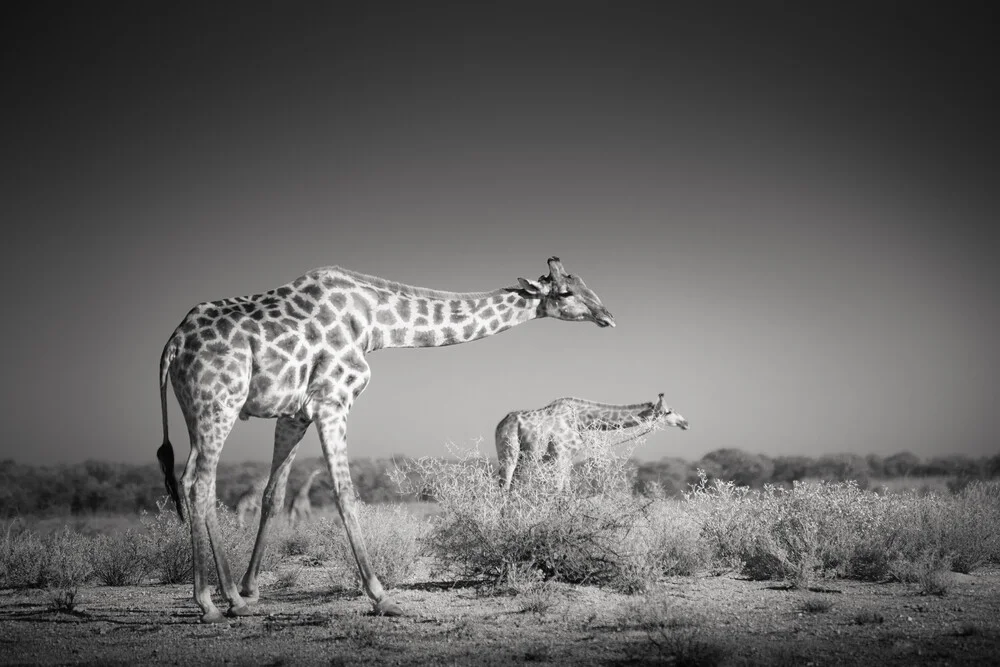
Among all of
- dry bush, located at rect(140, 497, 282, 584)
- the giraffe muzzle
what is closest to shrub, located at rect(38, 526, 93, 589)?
dry bush, located at rect(140, 497, 282, 584)

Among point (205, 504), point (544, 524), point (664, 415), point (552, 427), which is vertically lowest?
point (544, 524)

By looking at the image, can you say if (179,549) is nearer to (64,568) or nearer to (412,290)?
(64,568)

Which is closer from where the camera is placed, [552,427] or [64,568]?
[64,568]

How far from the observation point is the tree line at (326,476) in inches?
1264

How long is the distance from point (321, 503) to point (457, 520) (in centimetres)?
2757

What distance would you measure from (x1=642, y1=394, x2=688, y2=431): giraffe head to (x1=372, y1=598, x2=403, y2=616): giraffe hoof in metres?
8.16

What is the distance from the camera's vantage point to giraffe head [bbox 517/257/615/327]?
909cm

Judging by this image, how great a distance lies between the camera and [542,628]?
6.73 m

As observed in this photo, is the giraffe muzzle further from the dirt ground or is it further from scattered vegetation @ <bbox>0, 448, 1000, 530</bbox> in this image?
scattered vegetation @ <bbox>0, 448, 1000, 530</bbox>

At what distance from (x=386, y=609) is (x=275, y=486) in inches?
80.4

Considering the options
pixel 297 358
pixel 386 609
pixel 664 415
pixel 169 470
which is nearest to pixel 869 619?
pixel 386 609

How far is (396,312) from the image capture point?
28.7 ft

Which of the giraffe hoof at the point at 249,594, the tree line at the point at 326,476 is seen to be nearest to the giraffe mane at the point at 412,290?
the giraffe hoof at the point at 249,594

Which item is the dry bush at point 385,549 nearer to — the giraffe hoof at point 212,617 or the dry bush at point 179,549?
the dry bush at point 179,549
